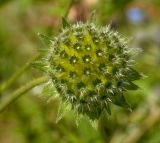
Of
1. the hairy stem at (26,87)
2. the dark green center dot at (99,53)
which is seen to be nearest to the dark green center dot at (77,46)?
the dark green center dot at (99,53)

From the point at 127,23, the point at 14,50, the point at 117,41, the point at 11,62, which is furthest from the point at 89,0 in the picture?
the point at 117,41

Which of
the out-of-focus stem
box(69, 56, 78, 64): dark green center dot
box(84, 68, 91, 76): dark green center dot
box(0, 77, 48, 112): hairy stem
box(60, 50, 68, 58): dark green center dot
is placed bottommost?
the out-of-focus stem

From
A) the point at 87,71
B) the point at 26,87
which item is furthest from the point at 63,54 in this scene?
the point at 26,87

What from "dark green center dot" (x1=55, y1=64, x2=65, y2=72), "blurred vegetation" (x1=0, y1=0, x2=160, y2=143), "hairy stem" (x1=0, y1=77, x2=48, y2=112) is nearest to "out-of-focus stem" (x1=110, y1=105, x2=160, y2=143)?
"blurred vegetation" (x1=0, y1=0, x2=160, y2=143)

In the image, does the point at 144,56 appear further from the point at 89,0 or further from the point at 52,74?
the point at 52,74

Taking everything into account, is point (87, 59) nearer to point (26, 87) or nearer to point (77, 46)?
point (77, 46)

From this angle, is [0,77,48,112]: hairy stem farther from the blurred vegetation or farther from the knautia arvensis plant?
the blurred vegetation

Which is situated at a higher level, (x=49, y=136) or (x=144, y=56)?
(x=144, y=56)

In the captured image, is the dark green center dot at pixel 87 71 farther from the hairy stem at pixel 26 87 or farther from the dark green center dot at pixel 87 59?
the hairy stem at pixel 26 87
